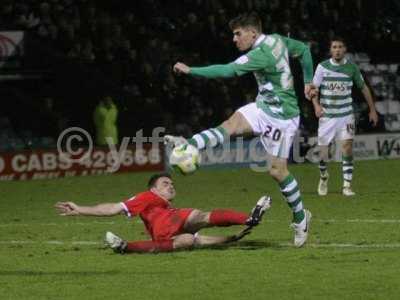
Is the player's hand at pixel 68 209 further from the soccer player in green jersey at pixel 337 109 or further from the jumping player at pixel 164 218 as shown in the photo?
the soccer player in green jersey at pixel 337 109

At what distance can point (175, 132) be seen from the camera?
2442cm

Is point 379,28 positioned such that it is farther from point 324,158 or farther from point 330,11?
point 324,158

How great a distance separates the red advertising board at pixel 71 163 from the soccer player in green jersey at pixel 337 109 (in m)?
6.47

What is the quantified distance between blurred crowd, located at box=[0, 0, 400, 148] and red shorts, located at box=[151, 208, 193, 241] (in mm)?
13147

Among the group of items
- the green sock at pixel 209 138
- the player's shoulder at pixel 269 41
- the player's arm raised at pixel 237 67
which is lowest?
the green sock at pixel 209 138

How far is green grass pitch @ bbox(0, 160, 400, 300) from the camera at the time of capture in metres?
8.56

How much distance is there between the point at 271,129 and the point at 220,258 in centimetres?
160

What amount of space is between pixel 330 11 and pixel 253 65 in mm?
18628

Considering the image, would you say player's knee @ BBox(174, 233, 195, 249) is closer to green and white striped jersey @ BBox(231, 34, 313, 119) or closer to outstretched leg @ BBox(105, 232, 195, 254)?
outstretched leg @ BBox(105, 232, 195, 254)

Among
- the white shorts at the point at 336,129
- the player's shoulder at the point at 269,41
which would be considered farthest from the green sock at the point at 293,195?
the white shorts at the point at 336,129

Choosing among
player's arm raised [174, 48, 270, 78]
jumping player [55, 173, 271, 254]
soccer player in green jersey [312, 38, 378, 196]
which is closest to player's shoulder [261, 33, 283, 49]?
player's arm raised [174, 48, 270, 78]

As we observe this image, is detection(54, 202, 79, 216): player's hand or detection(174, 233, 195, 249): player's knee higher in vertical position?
detection(54, 202, 79, 216): player's hand

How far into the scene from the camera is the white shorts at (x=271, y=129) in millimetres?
11266

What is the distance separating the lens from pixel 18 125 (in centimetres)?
2364
